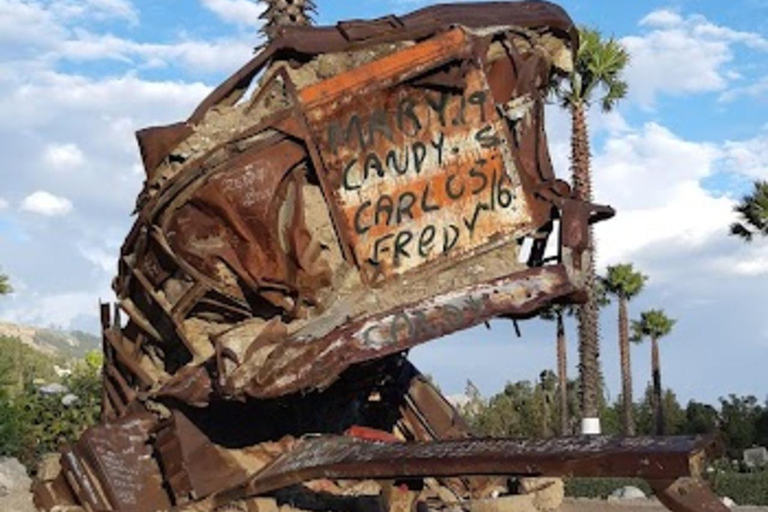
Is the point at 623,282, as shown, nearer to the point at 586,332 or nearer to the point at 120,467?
the point at 586,332

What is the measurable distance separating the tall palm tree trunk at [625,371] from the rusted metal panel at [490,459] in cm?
2528

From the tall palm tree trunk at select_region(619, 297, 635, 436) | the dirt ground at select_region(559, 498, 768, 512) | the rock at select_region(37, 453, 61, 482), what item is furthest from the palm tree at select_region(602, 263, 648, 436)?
the rock at select_region(37, 453, 61, 482)

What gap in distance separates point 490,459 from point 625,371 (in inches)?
1201

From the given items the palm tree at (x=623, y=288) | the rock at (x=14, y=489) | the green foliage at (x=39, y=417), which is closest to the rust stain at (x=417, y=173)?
the rock at (x=14, y=489)

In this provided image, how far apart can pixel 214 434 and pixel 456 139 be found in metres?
2.84

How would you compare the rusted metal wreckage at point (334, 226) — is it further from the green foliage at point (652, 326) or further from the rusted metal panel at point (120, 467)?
the green foliage at point (652, 326)

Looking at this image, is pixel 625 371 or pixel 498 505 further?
pixel 625 371

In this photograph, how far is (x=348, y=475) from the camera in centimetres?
777

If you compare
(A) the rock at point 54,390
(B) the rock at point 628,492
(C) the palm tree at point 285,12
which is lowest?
(B) the rock at point 628,492

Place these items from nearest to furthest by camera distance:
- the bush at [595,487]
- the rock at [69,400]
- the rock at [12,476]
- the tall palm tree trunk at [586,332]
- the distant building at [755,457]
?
the rock at [12,476] → the bush at [595,487] → the distant building at [755,457] → the rock at [69,400] → the tall palm tree trunk at [586,332]

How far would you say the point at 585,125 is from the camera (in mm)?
32344

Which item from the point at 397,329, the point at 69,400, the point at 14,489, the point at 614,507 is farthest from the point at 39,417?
the point at 397,329

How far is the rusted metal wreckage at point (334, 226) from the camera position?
823 centimetres

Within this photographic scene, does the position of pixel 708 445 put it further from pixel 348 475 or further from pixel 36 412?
pixel 36 412
